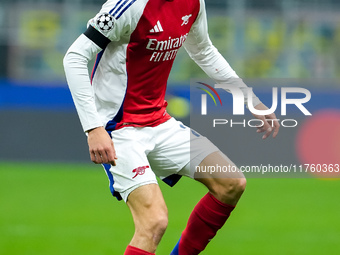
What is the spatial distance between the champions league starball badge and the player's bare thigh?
100 cm

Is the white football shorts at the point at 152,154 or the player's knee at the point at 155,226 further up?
the white football shorts at the point at 152,154

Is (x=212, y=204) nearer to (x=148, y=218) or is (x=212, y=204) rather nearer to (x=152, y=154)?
(x=152, y=154)

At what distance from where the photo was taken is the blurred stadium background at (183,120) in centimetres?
789

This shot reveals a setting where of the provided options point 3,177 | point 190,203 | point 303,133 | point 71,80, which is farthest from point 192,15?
point 3,177

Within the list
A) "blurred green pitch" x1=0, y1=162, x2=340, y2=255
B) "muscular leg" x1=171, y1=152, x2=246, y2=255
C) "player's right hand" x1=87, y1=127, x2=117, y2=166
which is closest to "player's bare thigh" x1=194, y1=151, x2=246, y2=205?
"muscular leg" x1=171, y1=152, x2=246, y2=255

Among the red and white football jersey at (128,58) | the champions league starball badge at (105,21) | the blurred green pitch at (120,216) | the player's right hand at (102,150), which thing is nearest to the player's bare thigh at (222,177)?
the red and white football jersey at (128,58)

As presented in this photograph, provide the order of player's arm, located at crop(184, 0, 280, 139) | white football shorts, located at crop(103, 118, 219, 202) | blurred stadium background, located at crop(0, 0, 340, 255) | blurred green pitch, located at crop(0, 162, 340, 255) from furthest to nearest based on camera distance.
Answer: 1. blurred stadium background, located at crop(0, 0, 340, 255)
2. blurred green pitch, located at crop(0, 162, 340, 255)
3. player's arm, located at crop(184, 0, 280, 139)
4. white football shorts, located at crop(103, 118, 219, 202)

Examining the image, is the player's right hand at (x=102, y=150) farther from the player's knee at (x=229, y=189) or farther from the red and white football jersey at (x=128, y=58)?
the player's knee at (x=229, y=189)

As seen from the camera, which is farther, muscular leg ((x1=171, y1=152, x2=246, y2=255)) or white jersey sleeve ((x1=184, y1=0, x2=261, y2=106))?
white jersey sleeve ((x1=184, y1=0, x2=261, y2=106))

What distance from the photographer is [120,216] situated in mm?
8070

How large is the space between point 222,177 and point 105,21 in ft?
3.75

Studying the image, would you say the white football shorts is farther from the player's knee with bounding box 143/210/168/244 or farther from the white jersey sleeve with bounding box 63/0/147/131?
the white jersey sleeve with bounding box 63/0/147/131

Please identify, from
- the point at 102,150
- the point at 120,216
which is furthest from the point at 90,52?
the point at 120,216

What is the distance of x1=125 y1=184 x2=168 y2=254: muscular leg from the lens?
3.74 metres
